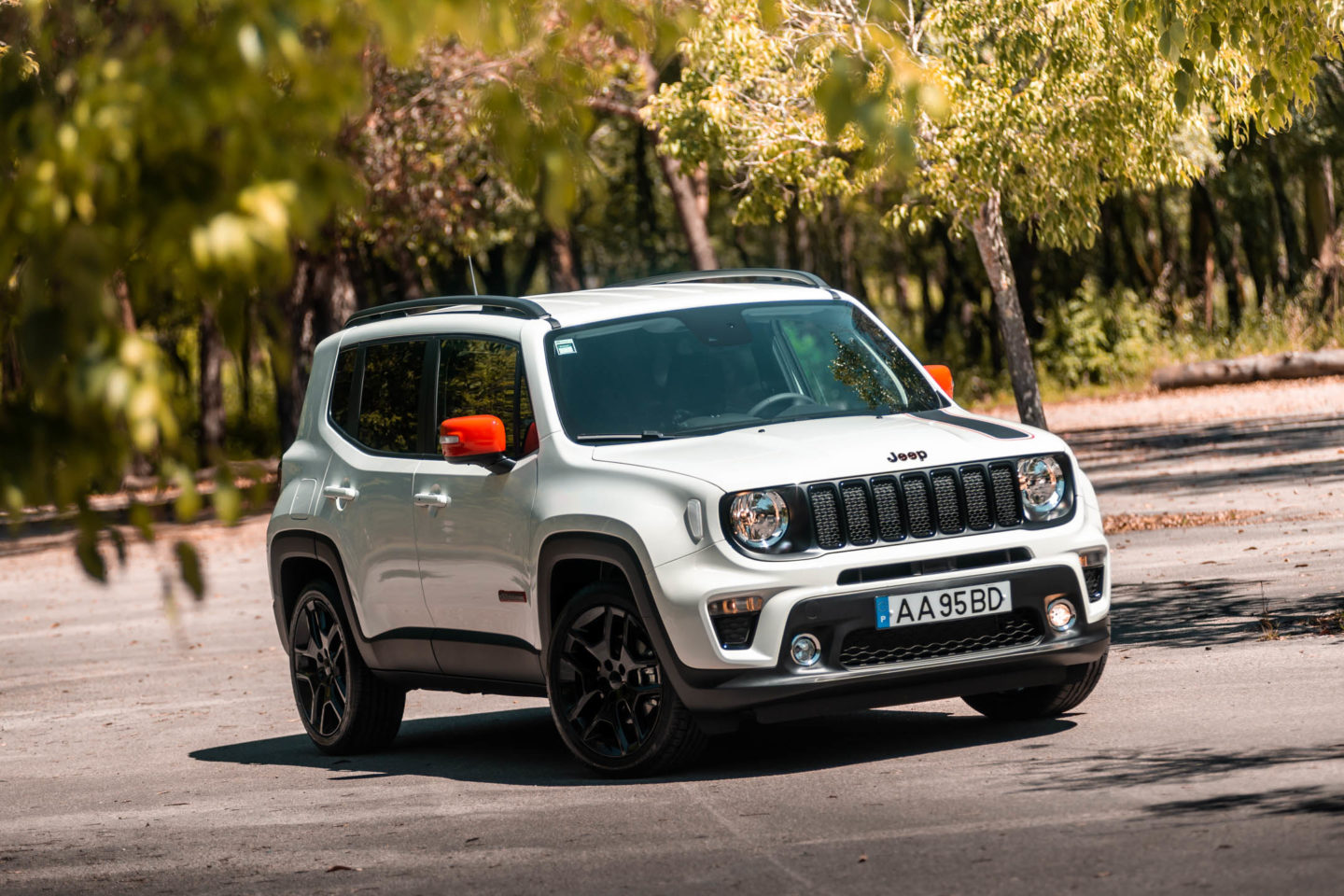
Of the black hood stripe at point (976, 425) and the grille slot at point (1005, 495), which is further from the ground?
the black hood stripe at point (976, 425)

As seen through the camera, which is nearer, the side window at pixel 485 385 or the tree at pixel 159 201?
the tree at pixel 159 201

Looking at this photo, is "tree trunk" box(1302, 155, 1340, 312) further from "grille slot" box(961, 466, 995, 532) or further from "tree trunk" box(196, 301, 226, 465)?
"grille slot" box(961, 466, 995, 532)

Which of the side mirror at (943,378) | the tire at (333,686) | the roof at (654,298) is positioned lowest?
the tire at (333,686)

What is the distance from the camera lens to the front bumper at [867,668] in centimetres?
764

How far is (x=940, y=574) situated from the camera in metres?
7.79

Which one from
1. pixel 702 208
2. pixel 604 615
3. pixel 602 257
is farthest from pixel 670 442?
pixel 602 257

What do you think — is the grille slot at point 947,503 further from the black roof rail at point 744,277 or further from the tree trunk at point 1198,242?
the tree trunk at point 1198,242

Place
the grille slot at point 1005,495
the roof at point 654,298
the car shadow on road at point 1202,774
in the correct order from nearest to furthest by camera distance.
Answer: the car shadow on road at point 1202,774 < the grille slot at point 1005,495 < the roof at point 654,298

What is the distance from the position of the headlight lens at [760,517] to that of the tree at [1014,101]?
16.0 ft

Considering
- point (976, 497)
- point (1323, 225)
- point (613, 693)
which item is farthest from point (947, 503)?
point (1323, 225)

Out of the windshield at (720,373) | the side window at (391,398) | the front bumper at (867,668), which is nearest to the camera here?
the front bumper at (867,668)

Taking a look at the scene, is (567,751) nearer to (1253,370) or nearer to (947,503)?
(947,503)

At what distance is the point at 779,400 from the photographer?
8789 millimetres

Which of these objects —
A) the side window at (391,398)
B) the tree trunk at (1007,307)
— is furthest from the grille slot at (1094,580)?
the tree trunk at (1007,307)
